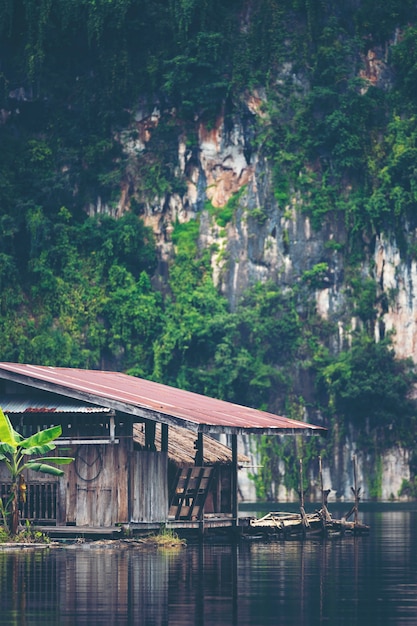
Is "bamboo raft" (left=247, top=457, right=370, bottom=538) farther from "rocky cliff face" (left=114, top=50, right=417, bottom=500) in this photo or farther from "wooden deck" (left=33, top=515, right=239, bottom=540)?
"rocky cliff face" (left=114, top=50, right=417, bottom=500)

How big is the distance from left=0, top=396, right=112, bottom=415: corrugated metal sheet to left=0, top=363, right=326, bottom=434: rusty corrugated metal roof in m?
0.29

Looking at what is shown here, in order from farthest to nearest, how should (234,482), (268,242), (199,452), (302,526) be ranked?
(268,242)
(234,482)
(302,526)
(199,452)

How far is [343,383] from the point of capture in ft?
262

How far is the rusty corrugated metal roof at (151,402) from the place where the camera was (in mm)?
33469

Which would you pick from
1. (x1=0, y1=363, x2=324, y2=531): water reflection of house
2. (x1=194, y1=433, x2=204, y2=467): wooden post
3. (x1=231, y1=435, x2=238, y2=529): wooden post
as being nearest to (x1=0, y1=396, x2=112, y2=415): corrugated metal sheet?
(x1=0, y1=363, x2=324, y2=531): water reflection of house

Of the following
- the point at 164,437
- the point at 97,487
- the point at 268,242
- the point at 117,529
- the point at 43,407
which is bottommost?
the point at 117,529

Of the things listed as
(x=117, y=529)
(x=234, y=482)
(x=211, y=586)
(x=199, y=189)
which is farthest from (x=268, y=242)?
(x=211, y=586)

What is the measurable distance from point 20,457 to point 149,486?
9.67ft

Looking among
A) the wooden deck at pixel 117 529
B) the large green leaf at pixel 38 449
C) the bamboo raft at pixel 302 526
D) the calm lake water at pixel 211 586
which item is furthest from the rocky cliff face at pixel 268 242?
the calm lake water at pixel 211 586

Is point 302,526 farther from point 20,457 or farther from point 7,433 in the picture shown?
point 7,433

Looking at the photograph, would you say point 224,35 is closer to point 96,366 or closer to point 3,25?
point 3,25

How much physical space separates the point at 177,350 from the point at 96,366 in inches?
176

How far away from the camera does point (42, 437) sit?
33.4 meters

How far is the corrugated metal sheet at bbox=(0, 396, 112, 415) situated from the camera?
34.6 meters
